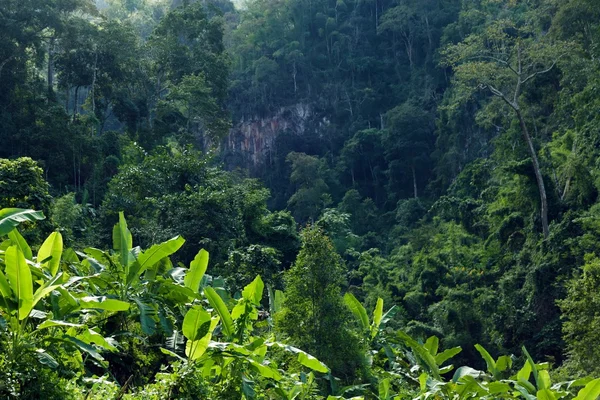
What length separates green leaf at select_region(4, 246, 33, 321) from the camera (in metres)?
3.66

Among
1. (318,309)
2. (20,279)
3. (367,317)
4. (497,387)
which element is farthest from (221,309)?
(318,309)

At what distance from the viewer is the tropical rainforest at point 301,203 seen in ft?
14.6

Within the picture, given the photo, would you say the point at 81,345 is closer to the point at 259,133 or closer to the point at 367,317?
the point at 367,317

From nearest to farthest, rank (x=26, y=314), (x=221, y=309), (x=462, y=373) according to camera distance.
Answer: (x=26, y=314) → (x=221, y=309) → (x=462, y=373)

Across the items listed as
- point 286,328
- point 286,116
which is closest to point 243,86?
point 286,116

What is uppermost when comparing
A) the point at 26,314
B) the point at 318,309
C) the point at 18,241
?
the point at 18,241

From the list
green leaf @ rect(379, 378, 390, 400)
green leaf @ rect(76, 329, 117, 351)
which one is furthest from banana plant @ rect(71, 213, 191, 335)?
green leaf @ rect(379, 378, 390, 400)

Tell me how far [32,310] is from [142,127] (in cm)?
2194

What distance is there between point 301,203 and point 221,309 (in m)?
27.7

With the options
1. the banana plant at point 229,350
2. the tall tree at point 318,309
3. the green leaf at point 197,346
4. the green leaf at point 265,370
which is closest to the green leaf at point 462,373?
the banana plant at point 229,350

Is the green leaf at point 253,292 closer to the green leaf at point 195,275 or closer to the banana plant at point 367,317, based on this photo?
the green leaf at point 195,275

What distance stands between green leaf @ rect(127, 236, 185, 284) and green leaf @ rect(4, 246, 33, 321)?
0.97 metres

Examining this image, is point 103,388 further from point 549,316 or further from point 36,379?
point 549,316

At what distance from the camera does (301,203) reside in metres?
32.2
